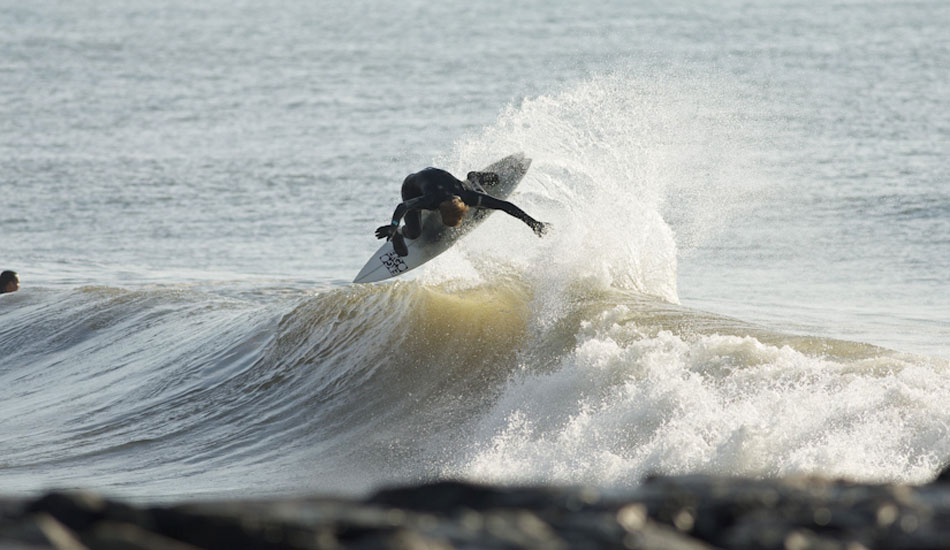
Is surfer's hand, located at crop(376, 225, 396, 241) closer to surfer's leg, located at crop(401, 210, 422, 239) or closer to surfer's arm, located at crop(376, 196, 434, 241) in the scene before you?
surfer's arm, located at crop(376, 196, 434, 241)

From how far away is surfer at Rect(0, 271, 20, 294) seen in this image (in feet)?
60.1

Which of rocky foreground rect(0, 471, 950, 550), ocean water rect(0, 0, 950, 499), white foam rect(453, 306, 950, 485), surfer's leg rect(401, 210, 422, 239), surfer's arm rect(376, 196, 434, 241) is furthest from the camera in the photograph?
surfer's leg rect(401, 210, 422, 239)

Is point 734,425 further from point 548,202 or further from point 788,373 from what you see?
point 548,202

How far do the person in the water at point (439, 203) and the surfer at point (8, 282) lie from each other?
8.25m

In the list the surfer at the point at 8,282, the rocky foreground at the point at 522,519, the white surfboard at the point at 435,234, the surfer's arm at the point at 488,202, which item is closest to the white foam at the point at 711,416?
the surfer's arm at the point at 488,202

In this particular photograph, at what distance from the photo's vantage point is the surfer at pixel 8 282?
60.1 ft

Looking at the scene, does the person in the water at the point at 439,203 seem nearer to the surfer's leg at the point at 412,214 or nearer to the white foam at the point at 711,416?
the surfer's leg at the point at 412,214

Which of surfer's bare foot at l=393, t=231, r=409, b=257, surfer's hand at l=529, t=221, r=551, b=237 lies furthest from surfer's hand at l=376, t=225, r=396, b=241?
surfer's hand at l=529, t=221, r=551, b=237

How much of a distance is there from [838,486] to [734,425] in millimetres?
5003

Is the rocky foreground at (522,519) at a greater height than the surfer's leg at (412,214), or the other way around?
the rocky foreground at (522,519)

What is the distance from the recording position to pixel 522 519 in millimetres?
3617

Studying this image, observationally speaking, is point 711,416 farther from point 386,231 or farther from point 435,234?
point 435,234

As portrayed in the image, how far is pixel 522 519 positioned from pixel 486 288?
10260 millimetres

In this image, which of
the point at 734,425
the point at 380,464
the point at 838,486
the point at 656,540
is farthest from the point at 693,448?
the point at 656,540
